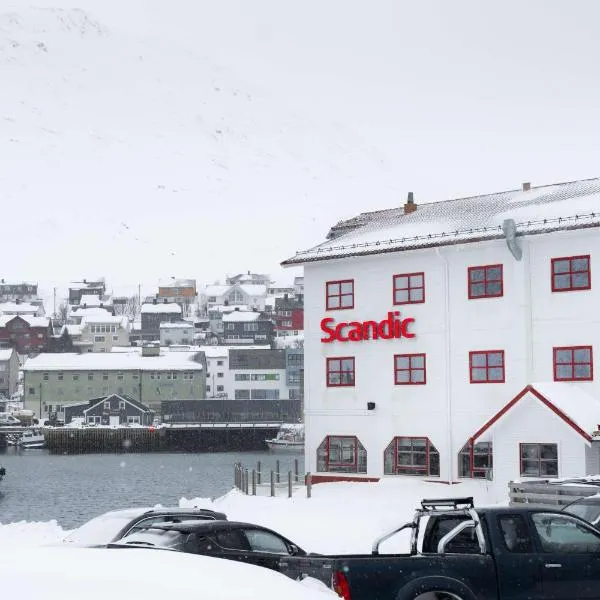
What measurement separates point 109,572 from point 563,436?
107 ft

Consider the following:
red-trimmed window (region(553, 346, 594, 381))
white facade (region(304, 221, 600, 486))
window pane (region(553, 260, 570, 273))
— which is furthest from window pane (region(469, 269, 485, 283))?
red-trimmed window (region(553, 346, 594, 381))

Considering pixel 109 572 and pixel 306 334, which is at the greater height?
pixel 306 334

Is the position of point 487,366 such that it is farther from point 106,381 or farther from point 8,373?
point 8,373

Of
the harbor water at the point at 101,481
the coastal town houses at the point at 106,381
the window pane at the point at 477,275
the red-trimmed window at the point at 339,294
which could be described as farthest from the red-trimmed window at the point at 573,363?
the coastal town houses at the point at 106,381

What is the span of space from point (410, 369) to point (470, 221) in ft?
20.9

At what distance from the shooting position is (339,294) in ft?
159

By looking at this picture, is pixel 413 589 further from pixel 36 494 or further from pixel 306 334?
→ pixel 36 494

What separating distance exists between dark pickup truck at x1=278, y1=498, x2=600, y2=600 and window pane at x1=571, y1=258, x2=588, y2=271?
2690 cm

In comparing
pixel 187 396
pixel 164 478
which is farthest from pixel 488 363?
pixel 187 396

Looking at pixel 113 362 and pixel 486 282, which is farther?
pixel 113 362

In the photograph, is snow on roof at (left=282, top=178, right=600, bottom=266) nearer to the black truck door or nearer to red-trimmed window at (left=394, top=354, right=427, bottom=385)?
red-trimmed window at (left=394, top=354, right=427, bottom=385)

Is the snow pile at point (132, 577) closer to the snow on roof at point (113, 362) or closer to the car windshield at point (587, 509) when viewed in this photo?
the car windshield at point (587, 509)

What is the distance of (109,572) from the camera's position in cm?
808

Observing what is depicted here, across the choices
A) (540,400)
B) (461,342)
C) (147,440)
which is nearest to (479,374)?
(461,342)
